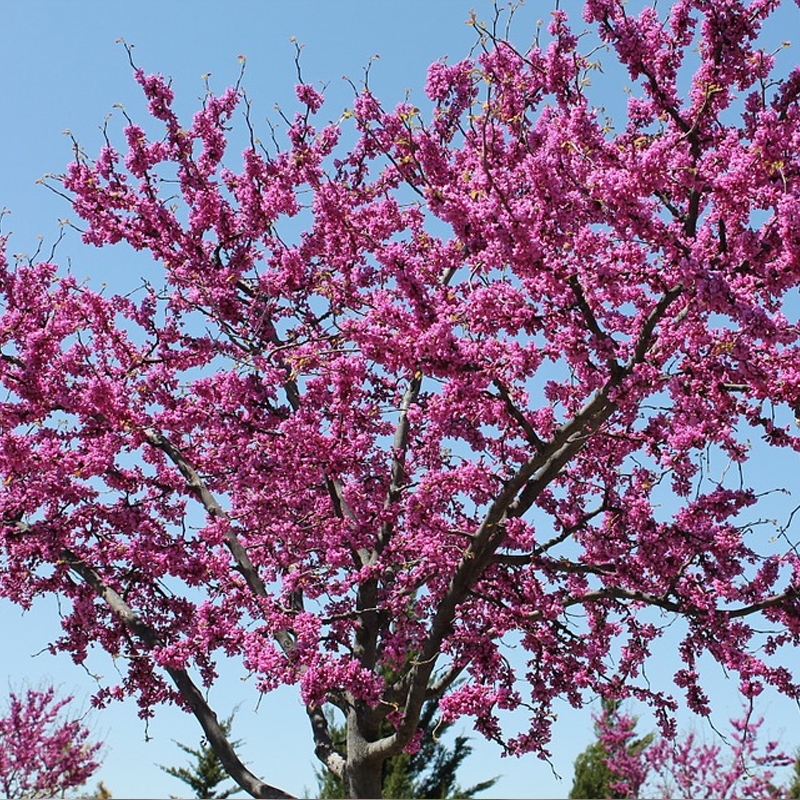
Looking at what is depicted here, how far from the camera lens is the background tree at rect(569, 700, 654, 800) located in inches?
949

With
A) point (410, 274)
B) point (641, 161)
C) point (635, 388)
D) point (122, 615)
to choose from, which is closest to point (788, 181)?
point (641, 161)

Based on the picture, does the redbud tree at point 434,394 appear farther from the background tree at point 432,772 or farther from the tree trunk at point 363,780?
the background tree at point 432,772

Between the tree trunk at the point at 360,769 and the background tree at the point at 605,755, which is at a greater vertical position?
the background tree at the point at 605,755

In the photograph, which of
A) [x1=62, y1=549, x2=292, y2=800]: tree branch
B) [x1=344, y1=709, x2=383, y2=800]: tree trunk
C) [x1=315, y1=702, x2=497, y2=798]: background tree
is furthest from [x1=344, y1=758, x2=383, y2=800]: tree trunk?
[x1=315, y1=702, x2=497, y2=798]: background tree

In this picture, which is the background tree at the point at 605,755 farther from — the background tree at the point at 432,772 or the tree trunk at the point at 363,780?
the tree trunk at the point at 363,780

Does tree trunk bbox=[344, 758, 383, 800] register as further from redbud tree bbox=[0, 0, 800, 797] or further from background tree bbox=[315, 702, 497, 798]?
background tree bbox=[315, 702, 497, 798]

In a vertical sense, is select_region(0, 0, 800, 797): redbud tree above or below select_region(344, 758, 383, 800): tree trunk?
above

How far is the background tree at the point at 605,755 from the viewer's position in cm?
2411

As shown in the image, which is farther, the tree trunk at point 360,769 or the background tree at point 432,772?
the background tree at point 432,772

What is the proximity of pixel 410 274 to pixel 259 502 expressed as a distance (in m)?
5.01

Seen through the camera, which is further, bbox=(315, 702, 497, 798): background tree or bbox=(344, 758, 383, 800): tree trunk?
bbox=(315, 702, 497, 798): background tree

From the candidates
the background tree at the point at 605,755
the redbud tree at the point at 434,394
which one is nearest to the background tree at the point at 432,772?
the background tree at the point at 605,755

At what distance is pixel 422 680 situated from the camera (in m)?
9.36

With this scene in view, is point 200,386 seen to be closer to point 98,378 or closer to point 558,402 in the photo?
point 98,378
